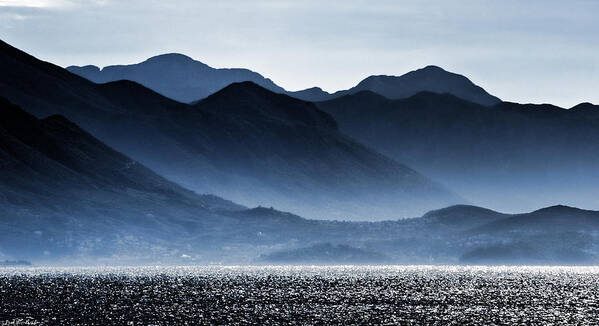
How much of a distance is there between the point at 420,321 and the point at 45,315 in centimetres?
6771

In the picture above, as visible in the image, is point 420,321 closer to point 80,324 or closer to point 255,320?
point 255,320

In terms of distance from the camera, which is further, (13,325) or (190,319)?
(190,319)

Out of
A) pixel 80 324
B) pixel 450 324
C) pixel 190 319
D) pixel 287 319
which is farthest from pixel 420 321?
pixel 80 324

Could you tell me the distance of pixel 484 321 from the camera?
7367 inches

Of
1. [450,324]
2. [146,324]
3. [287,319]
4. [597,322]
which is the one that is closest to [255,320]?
[287,319]

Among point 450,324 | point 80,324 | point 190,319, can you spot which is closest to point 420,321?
point 450,324

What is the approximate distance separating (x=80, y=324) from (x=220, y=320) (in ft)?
81.4

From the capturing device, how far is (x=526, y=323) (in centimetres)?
18312

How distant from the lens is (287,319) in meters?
191

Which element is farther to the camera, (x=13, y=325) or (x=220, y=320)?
(x=220, y=320)

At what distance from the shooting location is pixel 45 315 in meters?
197

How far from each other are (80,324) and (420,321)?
5730cm

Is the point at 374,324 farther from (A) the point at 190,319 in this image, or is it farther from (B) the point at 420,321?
(A) the point at 190,319

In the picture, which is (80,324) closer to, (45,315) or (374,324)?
(45,315)
